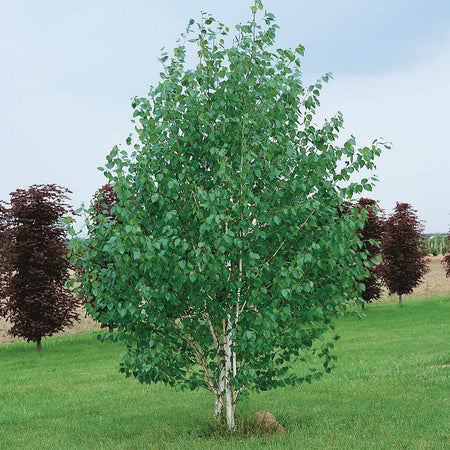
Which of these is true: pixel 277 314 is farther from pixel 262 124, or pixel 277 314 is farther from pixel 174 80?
pixel 174 80

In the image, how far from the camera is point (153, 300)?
7.54m

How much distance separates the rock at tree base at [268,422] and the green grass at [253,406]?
0.17 m

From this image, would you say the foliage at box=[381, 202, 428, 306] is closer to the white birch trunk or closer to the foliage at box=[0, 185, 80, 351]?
the foliage at box=[0, 185, 80, 351]

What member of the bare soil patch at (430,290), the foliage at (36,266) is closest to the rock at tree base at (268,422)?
the foliage at (36,266)

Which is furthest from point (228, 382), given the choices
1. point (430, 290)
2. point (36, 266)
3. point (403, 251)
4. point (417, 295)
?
point (430, 290)

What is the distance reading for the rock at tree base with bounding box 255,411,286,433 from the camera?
8.33 m

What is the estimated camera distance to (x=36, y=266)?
20766mm

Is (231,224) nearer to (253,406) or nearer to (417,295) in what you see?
(253,406)

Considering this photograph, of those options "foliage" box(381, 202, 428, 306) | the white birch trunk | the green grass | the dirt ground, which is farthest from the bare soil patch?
the white birch trunk

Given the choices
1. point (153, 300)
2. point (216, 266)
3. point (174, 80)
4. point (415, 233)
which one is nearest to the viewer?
point (216, 266)

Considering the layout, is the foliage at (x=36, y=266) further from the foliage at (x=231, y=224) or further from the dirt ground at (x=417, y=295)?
the foliage at (x=231, y=224)

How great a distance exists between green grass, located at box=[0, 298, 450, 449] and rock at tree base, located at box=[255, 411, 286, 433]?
0.17 m

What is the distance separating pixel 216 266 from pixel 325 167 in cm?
222

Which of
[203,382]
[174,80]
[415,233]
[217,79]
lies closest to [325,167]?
[217,79]
